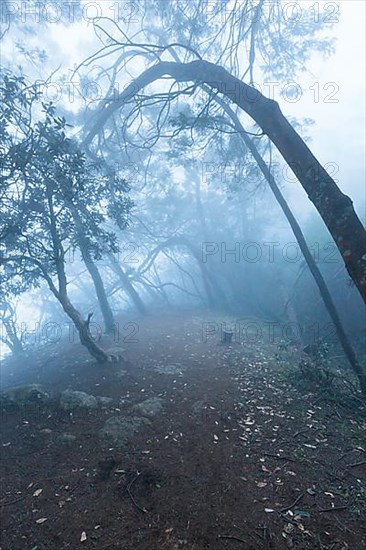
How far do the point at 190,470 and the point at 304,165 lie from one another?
447cm

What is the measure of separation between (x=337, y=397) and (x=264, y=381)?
1.69 metres

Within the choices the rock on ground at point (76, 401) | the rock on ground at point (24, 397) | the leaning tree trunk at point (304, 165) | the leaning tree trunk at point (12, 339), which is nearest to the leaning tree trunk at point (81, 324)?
the rock on ground at point (24, 397)

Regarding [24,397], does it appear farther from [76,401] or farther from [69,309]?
[69,309]

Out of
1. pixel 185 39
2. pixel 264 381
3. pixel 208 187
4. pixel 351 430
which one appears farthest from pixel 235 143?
pixel 208 187

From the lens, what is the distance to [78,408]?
19.2ft

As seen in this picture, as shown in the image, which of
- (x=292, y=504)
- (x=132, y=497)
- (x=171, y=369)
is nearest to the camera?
(x=292, y=504)

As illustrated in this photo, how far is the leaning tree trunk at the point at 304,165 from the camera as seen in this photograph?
338 cm

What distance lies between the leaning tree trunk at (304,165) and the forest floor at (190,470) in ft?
8.33

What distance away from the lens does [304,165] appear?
409 centimetres

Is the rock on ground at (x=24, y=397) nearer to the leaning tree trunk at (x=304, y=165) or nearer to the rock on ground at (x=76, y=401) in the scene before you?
the rock on ground at (x=76, y=401)

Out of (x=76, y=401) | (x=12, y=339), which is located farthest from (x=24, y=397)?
(x=12, y=339)

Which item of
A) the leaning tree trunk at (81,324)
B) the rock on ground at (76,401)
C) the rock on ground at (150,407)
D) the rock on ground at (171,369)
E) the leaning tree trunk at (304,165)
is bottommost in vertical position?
the rock on ground at (171,369)

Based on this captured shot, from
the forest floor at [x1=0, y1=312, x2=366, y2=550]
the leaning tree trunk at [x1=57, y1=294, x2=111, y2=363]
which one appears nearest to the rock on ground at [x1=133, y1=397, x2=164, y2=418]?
the forest floor at [x1=0, y1=312, x2=366, y2=550]

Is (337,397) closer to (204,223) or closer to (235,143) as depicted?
(235,143)
